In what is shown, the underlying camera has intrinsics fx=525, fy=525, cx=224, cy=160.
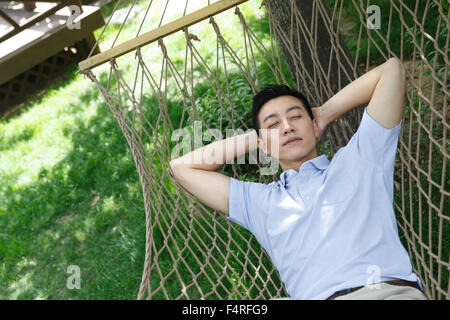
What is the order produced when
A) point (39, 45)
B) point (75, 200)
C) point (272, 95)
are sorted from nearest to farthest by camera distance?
point (272, 95), point (75, 200), point (39, 45)

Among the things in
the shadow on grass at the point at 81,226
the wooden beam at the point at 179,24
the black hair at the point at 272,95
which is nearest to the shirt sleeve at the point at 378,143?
the black hair at the point at 272,95

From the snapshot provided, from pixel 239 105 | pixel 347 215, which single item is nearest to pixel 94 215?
pixel 239 105

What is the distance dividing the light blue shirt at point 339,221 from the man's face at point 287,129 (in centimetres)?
6

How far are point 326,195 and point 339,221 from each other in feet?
0.34

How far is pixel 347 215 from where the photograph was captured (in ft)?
5.51

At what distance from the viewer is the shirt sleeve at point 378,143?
5.63 ft

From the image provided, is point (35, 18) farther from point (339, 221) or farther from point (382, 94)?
point (339, 221)

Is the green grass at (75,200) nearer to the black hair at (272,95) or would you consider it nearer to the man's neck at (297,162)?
the man's neck at (297,162)

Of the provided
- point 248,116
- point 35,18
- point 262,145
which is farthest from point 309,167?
point 35,18

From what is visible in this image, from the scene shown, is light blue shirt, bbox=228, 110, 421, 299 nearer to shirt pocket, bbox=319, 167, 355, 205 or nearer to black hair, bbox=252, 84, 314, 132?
Answer: shirt pocket, bbox=319, 167, 355, 205

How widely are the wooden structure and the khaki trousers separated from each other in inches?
158

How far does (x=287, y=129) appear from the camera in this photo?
186 cm

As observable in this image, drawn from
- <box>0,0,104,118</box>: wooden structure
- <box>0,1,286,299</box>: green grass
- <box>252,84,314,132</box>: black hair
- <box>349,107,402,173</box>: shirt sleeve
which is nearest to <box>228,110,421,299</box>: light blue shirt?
<box>349,107,402,173</box>: shirt sleeve

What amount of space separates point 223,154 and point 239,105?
1.09m
